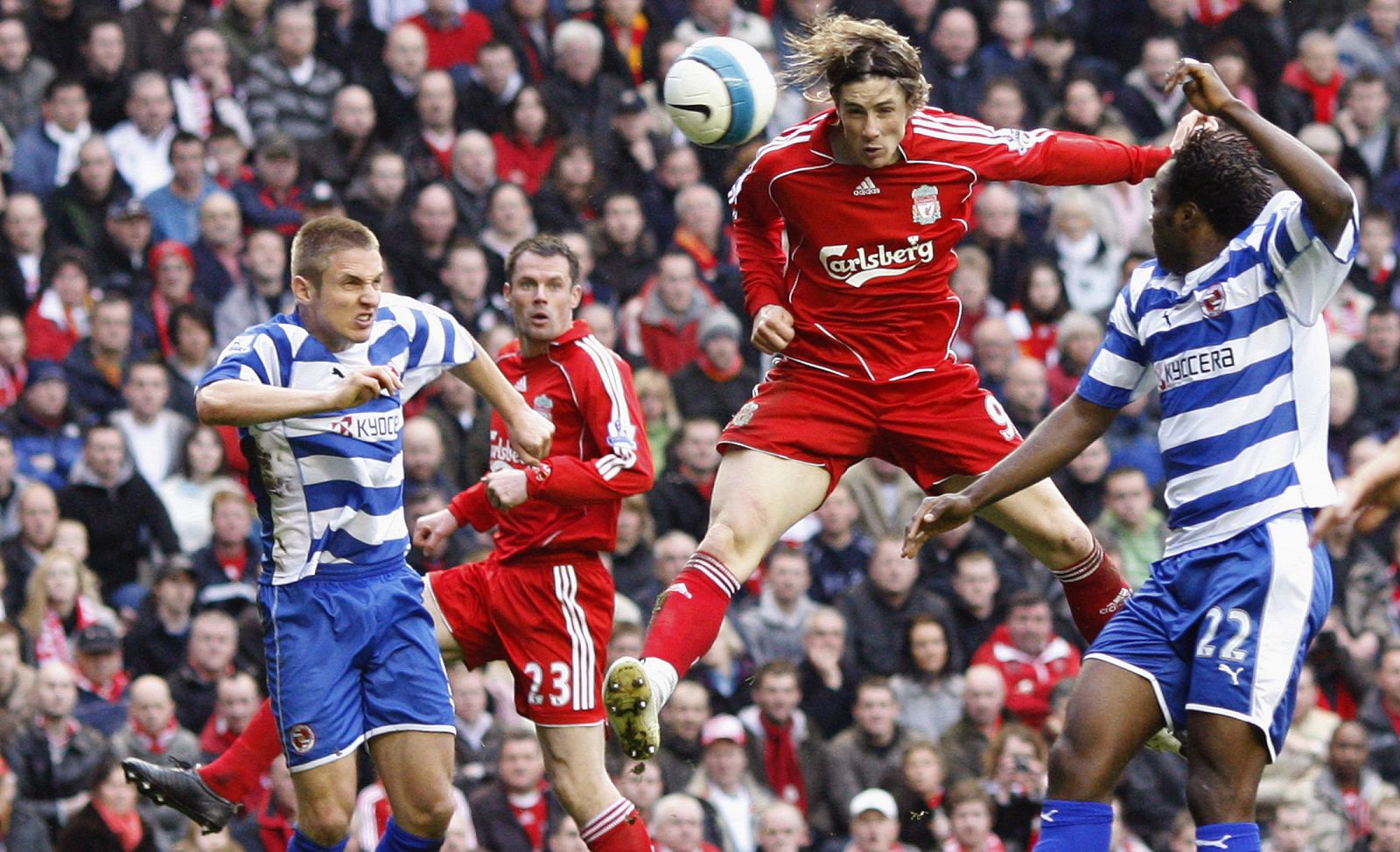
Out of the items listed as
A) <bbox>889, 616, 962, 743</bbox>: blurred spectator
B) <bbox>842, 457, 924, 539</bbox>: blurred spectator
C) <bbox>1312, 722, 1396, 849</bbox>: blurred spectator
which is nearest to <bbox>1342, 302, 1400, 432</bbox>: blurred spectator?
<bbox>1312, 722, 1396, 849</bbox>: blurred spectator

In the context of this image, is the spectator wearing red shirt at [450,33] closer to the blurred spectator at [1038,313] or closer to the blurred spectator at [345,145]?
the blurred spectator at [345,145]

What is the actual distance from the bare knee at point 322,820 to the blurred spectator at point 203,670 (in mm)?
3635

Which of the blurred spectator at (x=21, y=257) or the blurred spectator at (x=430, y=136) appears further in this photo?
the blurred spectator at (x=430, y=136)

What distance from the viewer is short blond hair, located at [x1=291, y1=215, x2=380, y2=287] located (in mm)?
7707

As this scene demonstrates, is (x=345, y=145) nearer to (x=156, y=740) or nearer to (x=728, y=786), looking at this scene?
(x=156, y=740)

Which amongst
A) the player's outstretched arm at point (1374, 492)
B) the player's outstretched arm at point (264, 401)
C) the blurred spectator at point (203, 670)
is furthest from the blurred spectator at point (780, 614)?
the player's outstretched arm at point (1374, 492)

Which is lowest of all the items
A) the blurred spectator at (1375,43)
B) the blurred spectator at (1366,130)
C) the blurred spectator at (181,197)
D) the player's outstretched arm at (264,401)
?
the player's outstretched arm at (264,401)

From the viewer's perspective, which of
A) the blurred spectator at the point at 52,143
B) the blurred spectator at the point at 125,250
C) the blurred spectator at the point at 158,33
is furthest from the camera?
the blurred spectator at the point at 158,33

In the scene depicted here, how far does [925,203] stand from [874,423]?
869mm

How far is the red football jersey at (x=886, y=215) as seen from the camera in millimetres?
8031

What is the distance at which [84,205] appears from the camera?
13.7m

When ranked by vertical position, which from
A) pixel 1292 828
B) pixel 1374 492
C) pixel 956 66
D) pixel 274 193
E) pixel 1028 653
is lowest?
pixel 1292 828

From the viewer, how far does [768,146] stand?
8.20 m

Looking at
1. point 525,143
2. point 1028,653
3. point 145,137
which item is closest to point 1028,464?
point 1028,653
